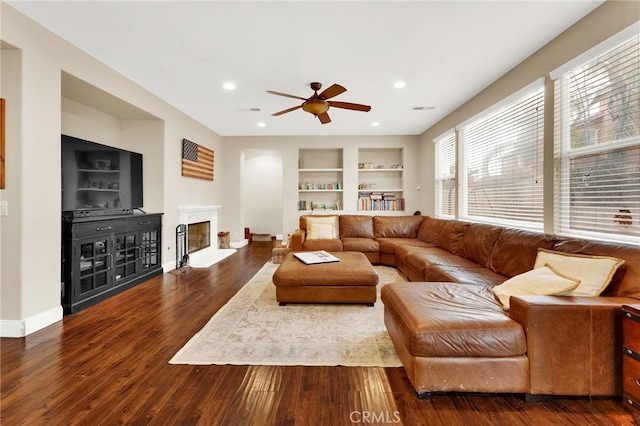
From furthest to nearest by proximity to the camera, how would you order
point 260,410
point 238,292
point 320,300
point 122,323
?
point 238,292
point 320,300
point 122,323
point 260,410

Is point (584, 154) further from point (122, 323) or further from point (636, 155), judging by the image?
point (122, 323)

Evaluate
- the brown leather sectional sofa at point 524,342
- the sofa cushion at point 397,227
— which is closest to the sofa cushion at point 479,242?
the brown leather sectional sofa at point 524,342

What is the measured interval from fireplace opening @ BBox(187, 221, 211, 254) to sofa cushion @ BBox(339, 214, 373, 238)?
2816 mm

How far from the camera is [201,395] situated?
4.93ft

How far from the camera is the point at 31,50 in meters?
2.21

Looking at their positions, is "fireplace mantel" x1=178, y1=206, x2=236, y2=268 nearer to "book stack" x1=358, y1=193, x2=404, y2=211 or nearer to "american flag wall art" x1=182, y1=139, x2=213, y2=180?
"american flag wall art" x1=182, y1=139, x2=213, y2=180

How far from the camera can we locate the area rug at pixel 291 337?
184cm

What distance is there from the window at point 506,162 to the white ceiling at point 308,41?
0.47 metres

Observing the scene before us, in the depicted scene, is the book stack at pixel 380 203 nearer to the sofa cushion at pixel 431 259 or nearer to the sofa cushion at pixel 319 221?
the sofa cushion at pixel 319 221

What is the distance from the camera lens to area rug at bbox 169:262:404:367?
1837 millimetres

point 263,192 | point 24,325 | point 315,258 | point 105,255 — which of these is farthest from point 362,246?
point 263,192

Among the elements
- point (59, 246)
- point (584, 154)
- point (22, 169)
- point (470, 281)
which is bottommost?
point (470, 281)

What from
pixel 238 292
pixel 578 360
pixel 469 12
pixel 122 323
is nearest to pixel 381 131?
pixel 469 12

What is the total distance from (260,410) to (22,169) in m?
2.67
